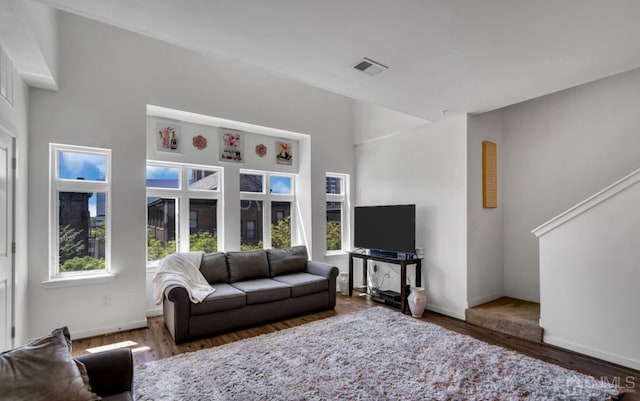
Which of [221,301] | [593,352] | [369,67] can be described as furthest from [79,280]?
[593,352]

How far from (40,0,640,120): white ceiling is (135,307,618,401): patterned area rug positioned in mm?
2683

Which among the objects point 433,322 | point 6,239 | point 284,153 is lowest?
point 433,322

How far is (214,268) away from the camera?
414cm

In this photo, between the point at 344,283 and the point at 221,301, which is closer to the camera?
the point at 221,301

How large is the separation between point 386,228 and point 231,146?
2.70 metres

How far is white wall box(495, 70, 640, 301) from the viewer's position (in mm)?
3609

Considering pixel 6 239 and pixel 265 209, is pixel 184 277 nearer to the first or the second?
pixel 6 239

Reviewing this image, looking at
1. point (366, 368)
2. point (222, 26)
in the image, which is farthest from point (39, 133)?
point (366, 368)

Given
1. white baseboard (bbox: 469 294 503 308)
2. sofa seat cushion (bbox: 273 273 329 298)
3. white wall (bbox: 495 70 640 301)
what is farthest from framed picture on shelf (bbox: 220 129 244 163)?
white wall (bbox: 495 70 640 301)

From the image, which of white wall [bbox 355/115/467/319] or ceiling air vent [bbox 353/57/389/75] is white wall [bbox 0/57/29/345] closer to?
ceiling air vent [bbox 353/57/389/75]

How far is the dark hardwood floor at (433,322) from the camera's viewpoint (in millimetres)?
2682

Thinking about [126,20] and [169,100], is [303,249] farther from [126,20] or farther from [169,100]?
[126,20]

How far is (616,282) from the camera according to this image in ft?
9.48

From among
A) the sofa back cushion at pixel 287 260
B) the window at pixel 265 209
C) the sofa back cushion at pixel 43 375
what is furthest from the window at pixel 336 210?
the sofa back cushion at pixel 43 375
